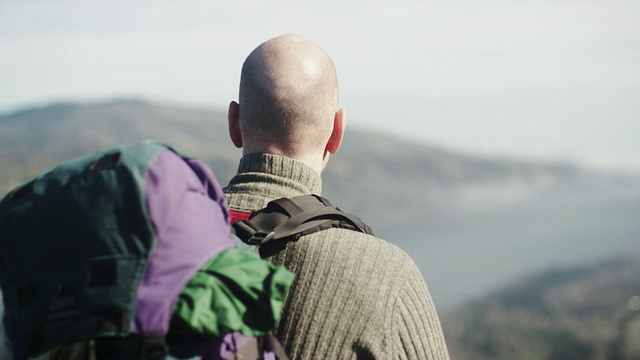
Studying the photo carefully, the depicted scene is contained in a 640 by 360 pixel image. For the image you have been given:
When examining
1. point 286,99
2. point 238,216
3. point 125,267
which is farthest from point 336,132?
point 125,267

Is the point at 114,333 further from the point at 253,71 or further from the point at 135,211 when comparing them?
the point at 253,71

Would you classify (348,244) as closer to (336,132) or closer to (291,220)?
(291,220)

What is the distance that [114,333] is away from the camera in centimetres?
268

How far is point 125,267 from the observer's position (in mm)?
2705

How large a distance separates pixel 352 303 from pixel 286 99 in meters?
1.32

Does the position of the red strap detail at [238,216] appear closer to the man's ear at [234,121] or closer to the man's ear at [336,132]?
the man's ear at [234,121]

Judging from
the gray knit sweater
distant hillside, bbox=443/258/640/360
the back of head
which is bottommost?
distant hillside, bbox=443/258/640/360

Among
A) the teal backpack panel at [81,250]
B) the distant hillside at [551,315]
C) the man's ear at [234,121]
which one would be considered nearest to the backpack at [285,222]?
the man's ear at [234,121]

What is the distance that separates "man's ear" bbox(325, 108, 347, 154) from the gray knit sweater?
2.69ft

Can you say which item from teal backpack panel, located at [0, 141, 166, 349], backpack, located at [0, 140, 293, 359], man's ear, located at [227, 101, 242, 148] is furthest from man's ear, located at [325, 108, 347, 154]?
teal backpack panel, located at [0, 141, 166, 349]

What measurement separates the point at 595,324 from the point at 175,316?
129 m

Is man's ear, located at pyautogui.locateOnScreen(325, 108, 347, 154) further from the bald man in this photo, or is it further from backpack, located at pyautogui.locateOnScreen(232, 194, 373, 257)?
backpack, located at pyautogui.locateOnScreen(232, 194, 373, 257)

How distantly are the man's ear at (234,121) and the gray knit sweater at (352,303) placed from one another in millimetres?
1071

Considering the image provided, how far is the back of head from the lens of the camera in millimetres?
4512
